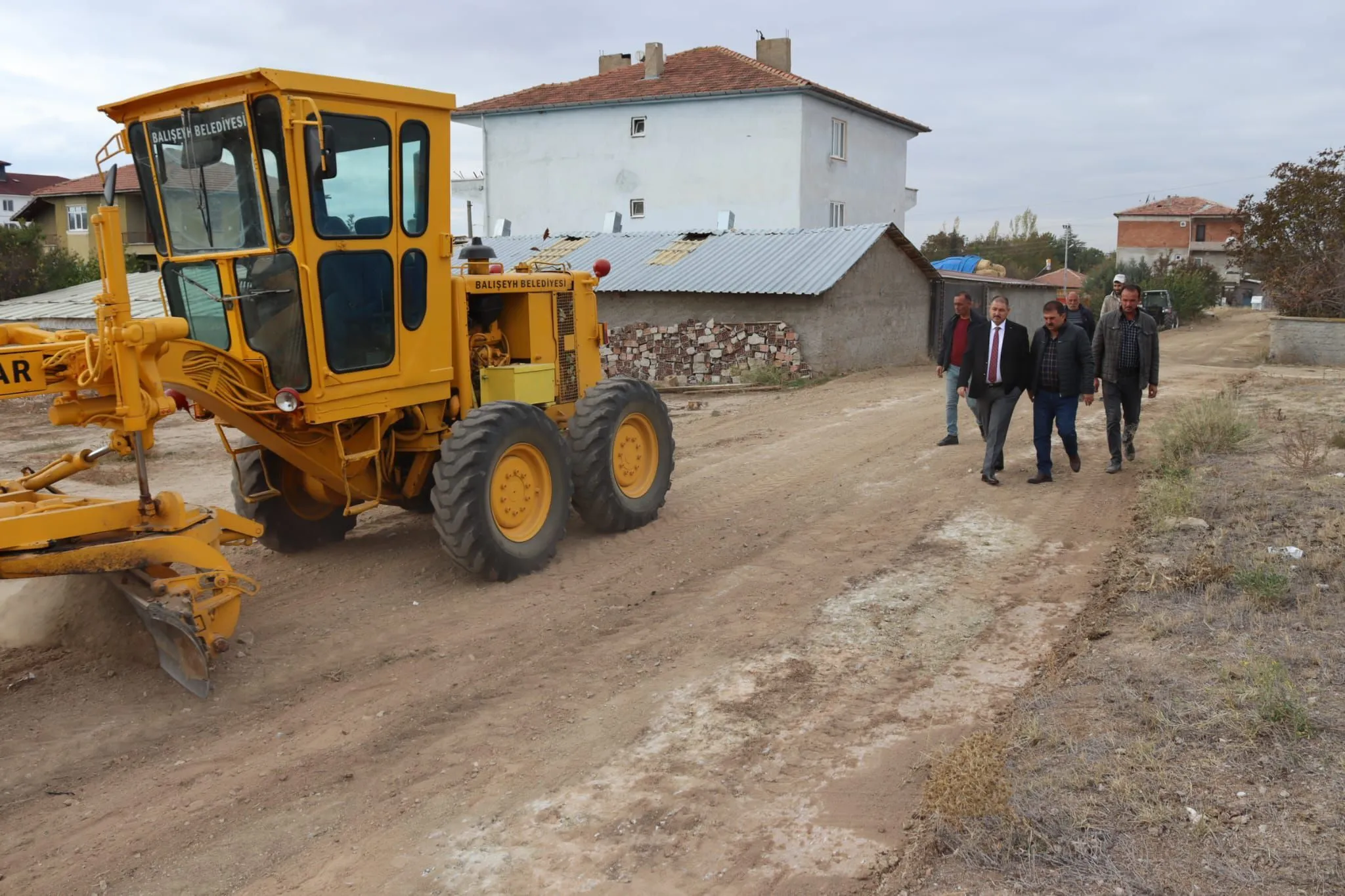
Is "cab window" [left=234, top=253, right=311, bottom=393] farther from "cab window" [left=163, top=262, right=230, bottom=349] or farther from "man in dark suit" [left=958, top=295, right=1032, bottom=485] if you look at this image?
"man in dark suit" [left=958, top=295, right=1032, bottom=485]

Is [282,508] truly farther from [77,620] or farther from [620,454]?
[620,454]

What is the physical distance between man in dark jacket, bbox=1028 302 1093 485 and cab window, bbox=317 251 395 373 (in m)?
5.63

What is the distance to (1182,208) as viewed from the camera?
70375 mm

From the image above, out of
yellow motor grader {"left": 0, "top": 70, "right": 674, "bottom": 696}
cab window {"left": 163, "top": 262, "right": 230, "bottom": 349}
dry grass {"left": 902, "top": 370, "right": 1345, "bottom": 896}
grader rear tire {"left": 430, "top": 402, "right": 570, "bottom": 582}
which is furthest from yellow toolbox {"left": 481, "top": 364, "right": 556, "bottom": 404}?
dry grass {"left": 902, "top": 370, "right": 1345, "bottom": 896}

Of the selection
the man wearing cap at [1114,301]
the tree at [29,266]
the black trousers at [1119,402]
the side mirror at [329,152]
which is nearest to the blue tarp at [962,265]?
the man wearing cap at [1114,301]

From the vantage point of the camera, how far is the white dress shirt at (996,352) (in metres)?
9.30

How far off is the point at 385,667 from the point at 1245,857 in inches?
158

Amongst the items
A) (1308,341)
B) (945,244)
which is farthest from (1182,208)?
(1308,341)

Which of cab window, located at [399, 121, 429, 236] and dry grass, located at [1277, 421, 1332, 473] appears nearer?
cab window, located at [399, 121, 429, 236]

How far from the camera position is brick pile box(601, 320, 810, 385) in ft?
63.4

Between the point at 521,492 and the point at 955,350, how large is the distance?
215 inches

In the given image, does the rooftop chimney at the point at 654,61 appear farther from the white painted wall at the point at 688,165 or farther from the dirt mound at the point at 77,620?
the dirt mound at the point at 77,620

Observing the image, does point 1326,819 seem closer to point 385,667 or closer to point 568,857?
point 568,857

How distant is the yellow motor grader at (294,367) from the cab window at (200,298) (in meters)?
0.01
